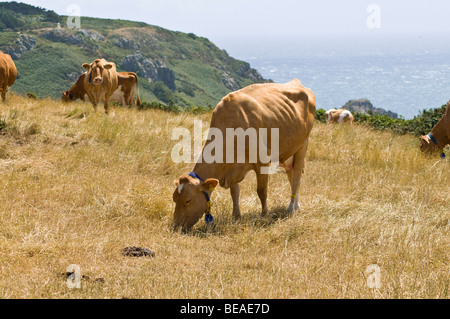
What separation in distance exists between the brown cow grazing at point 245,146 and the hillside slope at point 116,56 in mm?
59390

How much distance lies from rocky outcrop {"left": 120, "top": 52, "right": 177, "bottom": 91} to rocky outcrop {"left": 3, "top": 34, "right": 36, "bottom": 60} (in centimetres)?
2624

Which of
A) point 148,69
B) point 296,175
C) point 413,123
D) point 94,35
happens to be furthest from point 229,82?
point 296,175

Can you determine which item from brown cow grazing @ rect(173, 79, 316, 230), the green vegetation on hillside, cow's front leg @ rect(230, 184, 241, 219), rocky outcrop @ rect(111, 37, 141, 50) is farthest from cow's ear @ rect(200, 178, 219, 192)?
rocky outcrop @ rect(111, 37, 141, 50)

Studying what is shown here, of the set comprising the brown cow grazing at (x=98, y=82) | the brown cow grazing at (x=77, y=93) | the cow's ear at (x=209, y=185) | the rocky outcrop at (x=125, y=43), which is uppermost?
the rocky outcrop at (x=125, y=43)

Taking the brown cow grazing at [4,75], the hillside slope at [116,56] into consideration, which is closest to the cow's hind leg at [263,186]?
the brown cow grazing at [4,75]

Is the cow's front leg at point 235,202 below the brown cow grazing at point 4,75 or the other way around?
below

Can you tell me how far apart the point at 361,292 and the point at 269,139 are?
277 centimetres

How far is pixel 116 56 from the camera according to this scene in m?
135

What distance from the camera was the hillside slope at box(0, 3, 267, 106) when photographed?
307ft

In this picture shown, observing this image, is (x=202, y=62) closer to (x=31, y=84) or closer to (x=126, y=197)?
(x=31, y=84)

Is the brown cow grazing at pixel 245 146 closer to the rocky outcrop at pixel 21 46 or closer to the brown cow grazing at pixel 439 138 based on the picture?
the brown cow grazing at pixel 439 138

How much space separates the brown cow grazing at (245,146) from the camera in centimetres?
590

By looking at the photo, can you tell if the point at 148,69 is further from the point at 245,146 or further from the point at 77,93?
the point at 245,146

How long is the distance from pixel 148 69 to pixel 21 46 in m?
42.1
